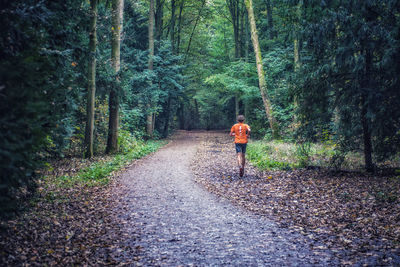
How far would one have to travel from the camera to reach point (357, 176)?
948 centimetres

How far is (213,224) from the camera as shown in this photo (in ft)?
19.5

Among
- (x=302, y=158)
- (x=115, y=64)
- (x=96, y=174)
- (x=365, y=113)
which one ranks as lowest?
(x=96, y=174)

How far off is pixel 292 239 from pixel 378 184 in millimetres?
4623

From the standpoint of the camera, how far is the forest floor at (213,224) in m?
4.43

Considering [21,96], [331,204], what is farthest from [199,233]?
[21,96]

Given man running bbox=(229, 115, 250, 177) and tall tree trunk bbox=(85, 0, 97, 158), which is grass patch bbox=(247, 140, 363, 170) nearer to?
man running bbox=(229, 115, 250, 177)

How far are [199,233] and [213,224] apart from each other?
55 cm

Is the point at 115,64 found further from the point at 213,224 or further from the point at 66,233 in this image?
the point at 213,224

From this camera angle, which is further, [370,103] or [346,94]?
[346,94]

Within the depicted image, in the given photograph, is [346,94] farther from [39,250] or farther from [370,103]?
[39,250]

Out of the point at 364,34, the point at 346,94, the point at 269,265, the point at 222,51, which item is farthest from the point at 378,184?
the point at 222,51

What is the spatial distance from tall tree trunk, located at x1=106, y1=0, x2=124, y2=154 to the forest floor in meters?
5.51

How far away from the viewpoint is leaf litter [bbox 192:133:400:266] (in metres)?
4.76

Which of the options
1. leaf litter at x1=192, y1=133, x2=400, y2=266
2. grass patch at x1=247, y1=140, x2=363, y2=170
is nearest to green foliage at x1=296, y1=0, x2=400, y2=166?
grass patch at x1=247, y1=140, x2=363, y2=170
